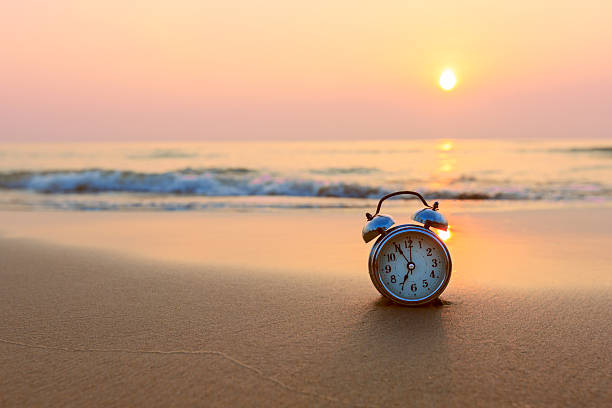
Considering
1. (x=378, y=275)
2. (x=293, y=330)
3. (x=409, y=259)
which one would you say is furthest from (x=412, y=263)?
(x=293, y=330)

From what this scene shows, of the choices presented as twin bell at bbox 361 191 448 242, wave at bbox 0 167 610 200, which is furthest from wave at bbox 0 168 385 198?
twin bell at bbox 361 191 448 242

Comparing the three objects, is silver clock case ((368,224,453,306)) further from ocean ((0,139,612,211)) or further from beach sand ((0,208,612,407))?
ocean ((0,139,612,211))

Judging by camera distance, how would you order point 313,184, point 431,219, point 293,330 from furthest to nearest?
point 313,184
point 431,219
point 293,330

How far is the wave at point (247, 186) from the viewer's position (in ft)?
38.6

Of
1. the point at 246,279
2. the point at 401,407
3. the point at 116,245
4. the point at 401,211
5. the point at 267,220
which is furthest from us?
the point at 401,211

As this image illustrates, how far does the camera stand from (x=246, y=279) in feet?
10.6

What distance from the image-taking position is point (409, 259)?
262 centimetres

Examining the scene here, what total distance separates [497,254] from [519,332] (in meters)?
1.92

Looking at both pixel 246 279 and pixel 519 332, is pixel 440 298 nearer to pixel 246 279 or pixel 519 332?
pixel 519 332

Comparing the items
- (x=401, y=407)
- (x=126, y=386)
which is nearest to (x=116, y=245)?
(x=126, y=386)

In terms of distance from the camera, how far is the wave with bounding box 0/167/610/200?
38.6 feet

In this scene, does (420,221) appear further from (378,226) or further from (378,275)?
(378,275)

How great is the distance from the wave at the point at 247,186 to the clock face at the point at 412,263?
28.5ft

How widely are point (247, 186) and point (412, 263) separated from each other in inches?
503
